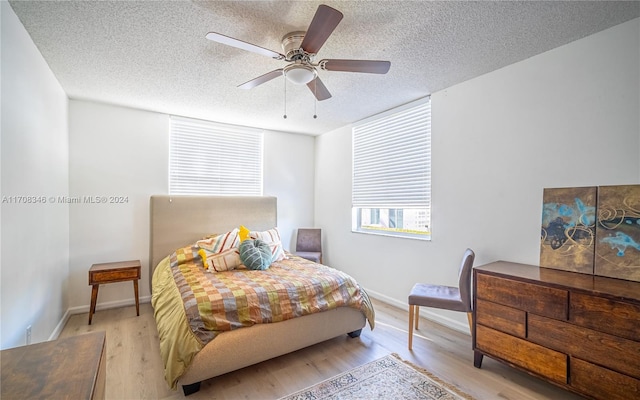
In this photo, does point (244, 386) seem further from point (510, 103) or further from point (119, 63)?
point (510, 103)

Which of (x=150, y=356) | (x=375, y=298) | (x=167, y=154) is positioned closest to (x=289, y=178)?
A: (x=167, y=154)

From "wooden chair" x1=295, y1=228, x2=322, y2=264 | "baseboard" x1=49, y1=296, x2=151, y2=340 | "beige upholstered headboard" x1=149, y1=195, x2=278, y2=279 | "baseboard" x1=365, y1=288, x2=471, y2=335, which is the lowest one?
"baseboard" x1=49, y1=296, x2=151, y2=340

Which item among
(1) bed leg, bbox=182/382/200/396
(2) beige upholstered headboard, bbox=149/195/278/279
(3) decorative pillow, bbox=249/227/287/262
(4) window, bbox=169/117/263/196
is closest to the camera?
(1) bed leg, bbox=182/382/200/396

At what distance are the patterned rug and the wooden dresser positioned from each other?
0.49 metres

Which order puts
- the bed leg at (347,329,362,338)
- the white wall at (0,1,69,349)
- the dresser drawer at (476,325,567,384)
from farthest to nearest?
the bed leg at (347,329,362,338) < the dresser drawer at (476,325,567,384) < the white wall at (0,1,69,349)

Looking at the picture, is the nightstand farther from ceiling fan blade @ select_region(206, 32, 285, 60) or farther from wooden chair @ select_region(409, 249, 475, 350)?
wooden chair @ select_region(409, 249, 475, 350)

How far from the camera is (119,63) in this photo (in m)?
2.47

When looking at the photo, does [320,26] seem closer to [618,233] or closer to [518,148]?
[518,148]

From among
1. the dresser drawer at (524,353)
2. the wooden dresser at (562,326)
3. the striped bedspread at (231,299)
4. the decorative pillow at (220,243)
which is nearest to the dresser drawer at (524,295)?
the wooden dresser at (562,326)

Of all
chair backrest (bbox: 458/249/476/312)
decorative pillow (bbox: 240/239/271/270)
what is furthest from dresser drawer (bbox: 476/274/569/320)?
decorative pillow (bbox: 240/239/271/270)

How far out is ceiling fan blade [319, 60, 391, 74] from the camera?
75.9 inches

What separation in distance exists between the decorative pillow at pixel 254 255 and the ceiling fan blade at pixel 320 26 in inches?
83.7

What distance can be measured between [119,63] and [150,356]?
2548 millimetres

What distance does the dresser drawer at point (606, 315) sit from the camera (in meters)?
1.59
